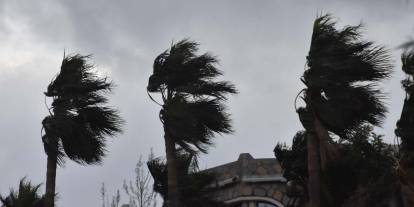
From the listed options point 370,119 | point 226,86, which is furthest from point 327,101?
point 226,86

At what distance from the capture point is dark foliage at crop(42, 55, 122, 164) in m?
14.4

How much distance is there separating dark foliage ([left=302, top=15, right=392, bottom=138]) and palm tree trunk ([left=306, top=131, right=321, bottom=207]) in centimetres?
42

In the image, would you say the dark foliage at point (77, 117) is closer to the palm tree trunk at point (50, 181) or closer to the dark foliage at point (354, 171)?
the palm tree trunk at point (50, 181)

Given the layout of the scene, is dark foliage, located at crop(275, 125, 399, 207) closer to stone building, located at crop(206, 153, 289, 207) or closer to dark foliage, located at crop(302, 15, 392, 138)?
dark foliage, located at crop(302, 15, 392, 138)

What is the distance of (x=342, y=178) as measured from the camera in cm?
1374

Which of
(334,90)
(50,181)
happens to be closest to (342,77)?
(334,90)

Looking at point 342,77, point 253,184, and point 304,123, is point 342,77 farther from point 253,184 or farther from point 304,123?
point 253,184

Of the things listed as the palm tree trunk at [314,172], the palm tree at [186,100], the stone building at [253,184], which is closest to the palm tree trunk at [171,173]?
the palm tree at [186,100]

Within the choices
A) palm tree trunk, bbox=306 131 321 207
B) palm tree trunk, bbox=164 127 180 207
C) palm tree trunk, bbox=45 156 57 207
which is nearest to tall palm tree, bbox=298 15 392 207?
palm tree trunk, bbox=306 131 321 207

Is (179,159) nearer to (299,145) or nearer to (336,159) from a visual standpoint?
(299,145)

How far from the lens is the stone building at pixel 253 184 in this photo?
20.6 m

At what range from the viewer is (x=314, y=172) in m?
13.2

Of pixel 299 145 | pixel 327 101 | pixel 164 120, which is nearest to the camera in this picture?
pixel 327 101

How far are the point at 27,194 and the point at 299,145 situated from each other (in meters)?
6.35
